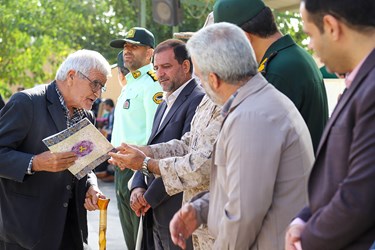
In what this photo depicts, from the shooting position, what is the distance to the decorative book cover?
3983 millimetres

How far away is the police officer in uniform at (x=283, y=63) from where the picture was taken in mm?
3619

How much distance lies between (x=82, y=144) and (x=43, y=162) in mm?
266

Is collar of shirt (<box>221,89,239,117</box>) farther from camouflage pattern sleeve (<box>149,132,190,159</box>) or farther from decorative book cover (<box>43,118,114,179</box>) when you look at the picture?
decorative book cover (<box>43,118,114,179</box>)

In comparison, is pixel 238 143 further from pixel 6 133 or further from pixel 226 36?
pixel 6 133

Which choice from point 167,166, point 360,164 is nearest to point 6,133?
point 167,166

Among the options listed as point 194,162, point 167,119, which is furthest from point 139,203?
point 194,162

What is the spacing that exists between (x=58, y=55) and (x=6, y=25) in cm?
245

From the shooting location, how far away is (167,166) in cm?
361

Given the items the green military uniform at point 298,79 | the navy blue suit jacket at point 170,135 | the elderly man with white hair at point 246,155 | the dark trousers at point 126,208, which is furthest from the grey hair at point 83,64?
the dark trousers at point 126,208

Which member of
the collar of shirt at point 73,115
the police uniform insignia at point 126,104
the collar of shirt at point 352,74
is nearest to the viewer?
the collar of shirt at point 352,74

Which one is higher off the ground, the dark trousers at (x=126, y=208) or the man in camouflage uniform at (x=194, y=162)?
the man in camouflage uniform at (x=194, y=162)

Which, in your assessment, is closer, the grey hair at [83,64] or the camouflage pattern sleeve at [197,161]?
the camouflage pattern sleeve at [197,161]

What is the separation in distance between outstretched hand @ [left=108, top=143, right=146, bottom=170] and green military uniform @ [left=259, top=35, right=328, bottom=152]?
33.6 inches

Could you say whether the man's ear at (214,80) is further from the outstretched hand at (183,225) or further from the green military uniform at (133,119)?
the green military uniform at (133,119)
